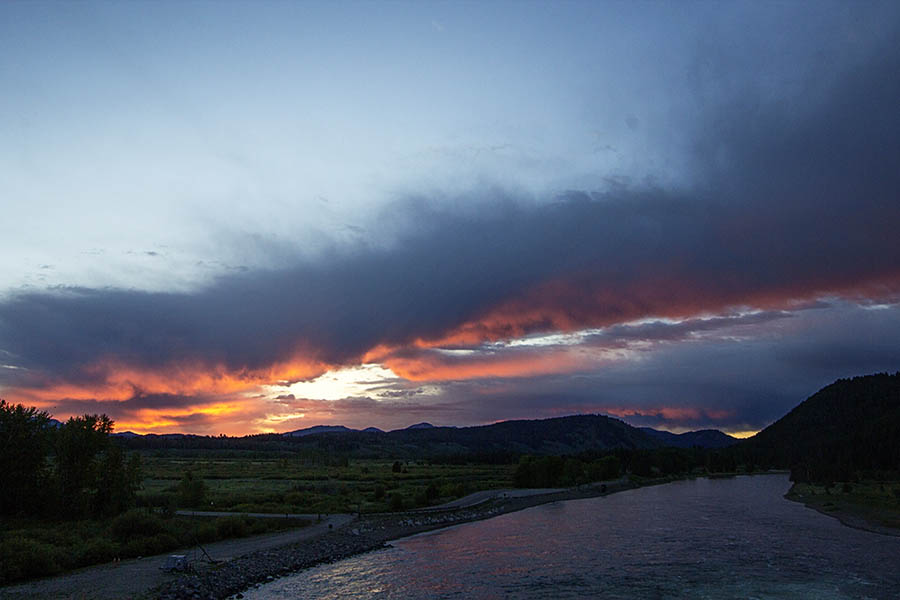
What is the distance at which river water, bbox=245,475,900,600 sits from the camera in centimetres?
2886

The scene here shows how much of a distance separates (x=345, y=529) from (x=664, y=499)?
55.4 metres

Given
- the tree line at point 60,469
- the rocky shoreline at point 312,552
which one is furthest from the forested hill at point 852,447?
the tree line at point 60,469

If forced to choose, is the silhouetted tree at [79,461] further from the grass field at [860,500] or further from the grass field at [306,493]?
the grass field at [860,500]

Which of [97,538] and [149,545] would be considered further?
[149,545]

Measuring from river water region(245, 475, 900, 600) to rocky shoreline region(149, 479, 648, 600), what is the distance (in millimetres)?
1190

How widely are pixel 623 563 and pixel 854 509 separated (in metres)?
42.7

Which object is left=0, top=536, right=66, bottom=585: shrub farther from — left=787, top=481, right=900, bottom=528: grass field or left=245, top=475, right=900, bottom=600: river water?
left=787, top=481, right=900, bottom=528: grass field

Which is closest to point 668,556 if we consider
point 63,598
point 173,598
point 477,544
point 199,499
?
point 477,544

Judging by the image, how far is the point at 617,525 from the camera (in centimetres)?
5466

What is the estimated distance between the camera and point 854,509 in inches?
2453

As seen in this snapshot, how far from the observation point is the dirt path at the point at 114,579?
25000 millimetres

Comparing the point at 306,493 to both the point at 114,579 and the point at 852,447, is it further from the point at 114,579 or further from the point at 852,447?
the point at 852,447

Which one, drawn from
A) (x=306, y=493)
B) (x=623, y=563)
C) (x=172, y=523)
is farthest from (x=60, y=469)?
(x=623, y=563)

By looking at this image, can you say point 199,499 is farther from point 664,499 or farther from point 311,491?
point 664,499
